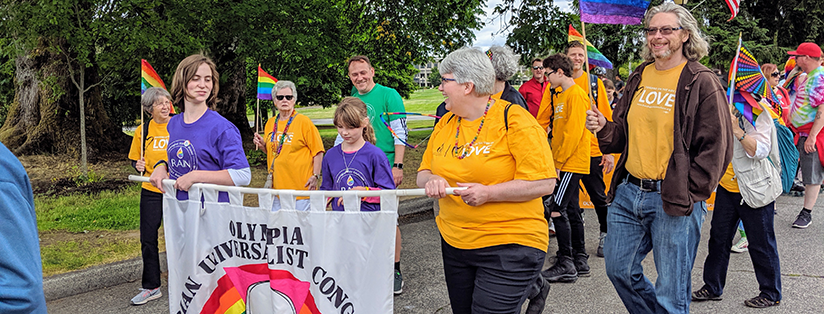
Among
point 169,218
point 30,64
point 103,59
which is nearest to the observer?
point 169,218

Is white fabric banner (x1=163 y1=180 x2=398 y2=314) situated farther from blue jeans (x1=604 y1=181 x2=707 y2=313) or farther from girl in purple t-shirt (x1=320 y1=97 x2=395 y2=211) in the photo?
blue jeans (x1=604 y1=181 x2=707 y2=313)

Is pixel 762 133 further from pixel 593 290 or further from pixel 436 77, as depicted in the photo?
pixel 436 77

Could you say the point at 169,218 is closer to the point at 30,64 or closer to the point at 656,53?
the point at 656,53

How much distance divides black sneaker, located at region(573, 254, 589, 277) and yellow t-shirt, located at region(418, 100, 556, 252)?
8.74 feet

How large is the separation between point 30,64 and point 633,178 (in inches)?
479

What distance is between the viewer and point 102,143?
11922 millimetres

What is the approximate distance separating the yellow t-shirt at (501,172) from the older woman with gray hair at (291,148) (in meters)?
2.65

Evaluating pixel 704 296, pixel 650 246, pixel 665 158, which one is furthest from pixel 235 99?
pixel 665 158

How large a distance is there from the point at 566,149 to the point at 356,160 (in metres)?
2.00

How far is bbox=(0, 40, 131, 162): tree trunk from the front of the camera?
35.7 feet

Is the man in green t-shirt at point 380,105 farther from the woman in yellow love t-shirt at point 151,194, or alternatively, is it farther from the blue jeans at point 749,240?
the blue jeans at point 749,240

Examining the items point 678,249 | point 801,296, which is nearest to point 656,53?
point 678,249

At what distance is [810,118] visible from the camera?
7.05 m

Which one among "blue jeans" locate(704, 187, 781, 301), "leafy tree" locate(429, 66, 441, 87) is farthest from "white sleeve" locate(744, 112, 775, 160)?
"leafy tree" locate(429, 66, 441, 87)
